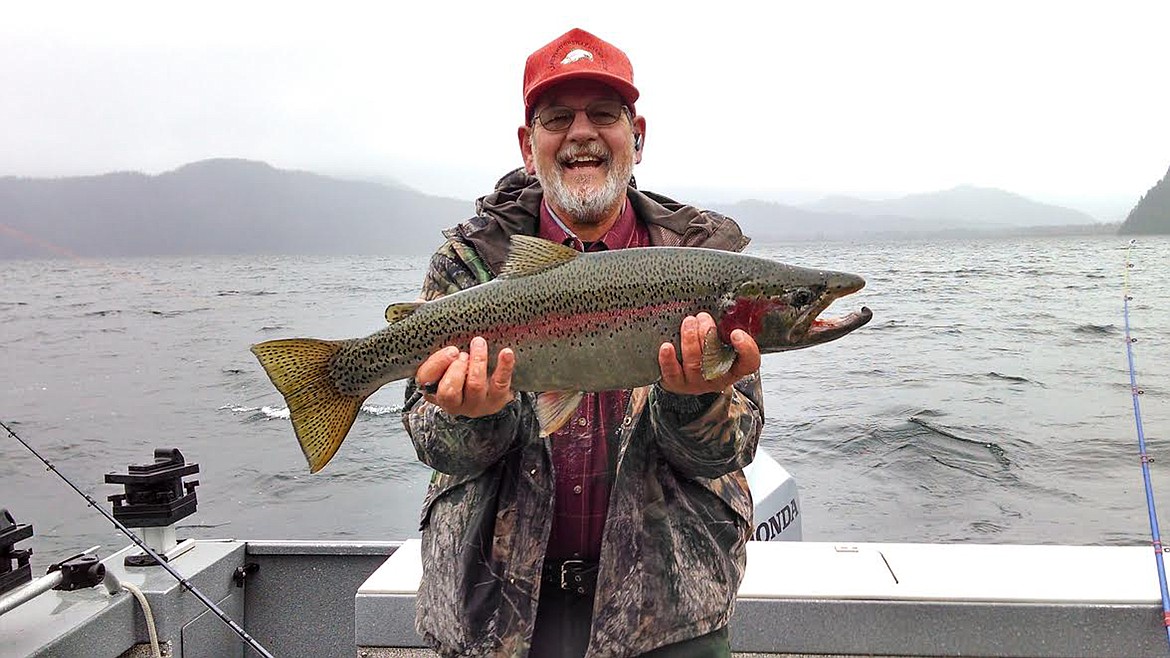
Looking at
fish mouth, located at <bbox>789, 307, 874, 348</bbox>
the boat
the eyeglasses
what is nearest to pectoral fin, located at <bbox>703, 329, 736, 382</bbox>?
fish mouth, located at <bbox>789, 307, 874, 348</bbox>

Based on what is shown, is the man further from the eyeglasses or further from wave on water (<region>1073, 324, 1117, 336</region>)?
wave on water (<region>1073, 324, 1117, 336</region>)

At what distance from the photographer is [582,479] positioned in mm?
3145

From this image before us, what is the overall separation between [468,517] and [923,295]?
46.6 m

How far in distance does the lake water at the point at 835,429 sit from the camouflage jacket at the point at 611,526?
4.29m

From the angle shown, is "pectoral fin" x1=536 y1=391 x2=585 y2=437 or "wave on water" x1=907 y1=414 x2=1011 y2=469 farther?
"wave on water" x1=907 y1=414 x2=1011 y2=469

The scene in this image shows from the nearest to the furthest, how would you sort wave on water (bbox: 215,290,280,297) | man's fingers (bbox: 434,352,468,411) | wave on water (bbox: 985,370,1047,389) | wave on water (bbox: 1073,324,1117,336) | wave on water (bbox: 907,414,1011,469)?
man's fingers (bbox: 434,352,468,411) → wave on water (bbox: 907,414,1011,469) → wave on water (bbox: 985,370,1047,389) → wave on water (bbox: 1073,324,1117,336) → wave on water (bbox: 215,290,280,297)

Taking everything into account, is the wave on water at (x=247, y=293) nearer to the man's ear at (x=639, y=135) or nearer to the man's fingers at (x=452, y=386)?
the man's ear at (x=639, y=135)

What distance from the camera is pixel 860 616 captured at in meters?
4.52

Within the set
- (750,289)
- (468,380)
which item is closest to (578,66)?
(750,289)

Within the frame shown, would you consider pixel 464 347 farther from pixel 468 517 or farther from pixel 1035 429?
pixel 1035 429

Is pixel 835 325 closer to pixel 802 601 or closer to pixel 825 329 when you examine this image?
pixel 825 329

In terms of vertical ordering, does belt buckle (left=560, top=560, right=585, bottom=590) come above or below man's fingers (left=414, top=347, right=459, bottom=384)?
below

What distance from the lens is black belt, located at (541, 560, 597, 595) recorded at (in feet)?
10.4

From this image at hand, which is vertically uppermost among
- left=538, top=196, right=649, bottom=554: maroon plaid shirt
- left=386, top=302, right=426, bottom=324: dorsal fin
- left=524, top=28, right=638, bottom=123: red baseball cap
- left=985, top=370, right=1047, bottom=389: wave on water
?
left=524, top=28, right=638, bottom=123: red baseball cap
